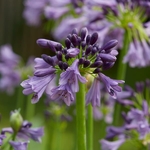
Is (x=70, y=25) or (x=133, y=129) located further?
(x=70, y=25)

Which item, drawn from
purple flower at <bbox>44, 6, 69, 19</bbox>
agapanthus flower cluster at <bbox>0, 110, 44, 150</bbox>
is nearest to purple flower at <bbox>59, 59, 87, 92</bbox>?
agapanthus flower cluster at <bbox>0, 110, 44, 150</bbox>

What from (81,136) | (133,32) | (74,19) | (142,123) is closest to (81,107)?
(81,136)

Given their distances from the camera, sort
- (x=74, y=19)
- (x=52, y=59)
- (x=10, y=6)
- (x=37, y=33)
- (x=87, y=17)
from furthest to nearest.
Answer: (x=10, y=6) < (x=37, y=33) < (x=74, y=19) < (x=87, y=17) < (x=52, y=59)

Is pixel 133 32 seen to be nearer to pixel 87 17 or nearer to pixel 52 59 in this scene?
pixel 87 17

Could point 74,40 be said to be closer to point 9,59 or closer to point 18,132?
point 18,132

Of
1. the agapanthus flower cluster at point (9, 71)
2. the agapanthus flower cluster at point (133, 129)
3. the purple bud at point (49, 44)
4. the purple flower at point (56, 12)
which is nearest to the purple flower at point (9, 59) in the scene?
the agapanthus flower cluster at point (9, 71)

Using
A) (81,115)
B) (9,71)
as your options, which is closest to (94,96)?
(81,115)

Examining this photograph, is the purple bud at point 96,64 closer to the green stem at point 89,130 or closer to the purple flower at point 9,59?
the green stem at point 89,130
